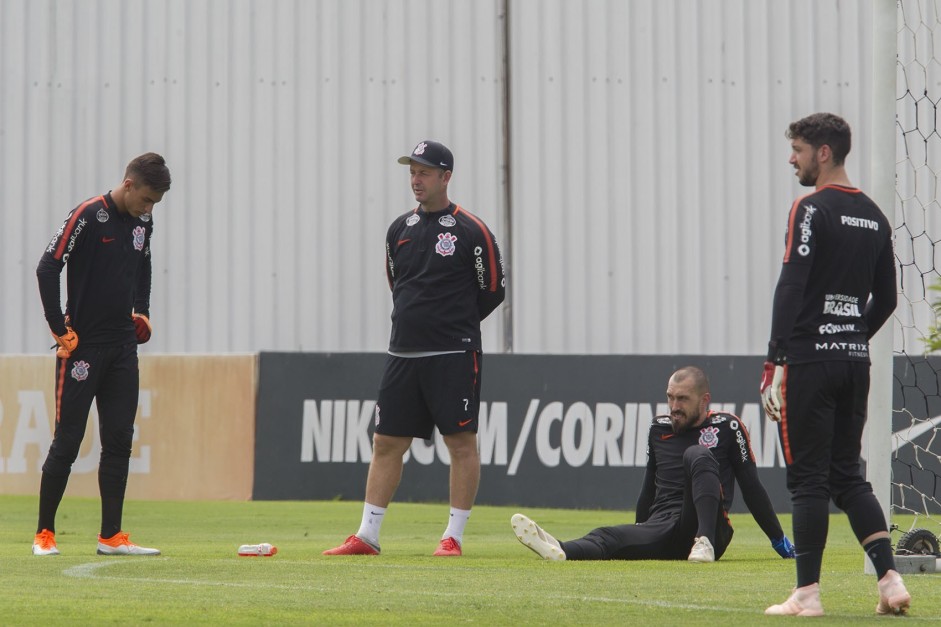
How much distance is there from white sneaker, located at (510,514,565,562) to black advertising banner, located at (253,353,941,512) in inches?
238

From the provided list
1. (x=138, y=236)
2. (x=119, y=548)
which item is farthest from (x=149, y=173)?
(x=119, y=548)

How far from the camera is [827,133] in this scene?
5391 millimetres

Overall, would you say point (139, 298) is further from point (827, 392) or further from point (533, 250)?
point (533, 250)

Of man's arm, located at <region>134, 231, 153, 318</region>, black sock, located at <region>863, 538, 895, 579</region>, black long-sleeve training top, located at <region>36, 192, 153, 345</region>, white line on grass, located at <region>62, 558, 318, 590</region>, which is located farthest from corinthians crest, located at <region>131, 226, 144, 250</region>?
black sock, located at <region>863, 538, 895, 579</region>

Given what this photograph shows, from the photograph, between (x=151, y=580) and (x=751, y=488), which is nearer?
(x=151, y=580)

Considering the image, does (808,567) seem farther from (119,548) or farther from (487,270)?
(119,548)

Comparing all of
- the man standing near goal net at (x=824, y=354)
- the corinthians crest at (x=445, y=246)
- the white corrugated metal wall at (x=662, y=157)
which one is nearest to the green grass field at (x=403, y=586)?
the man standing near goal net at (x=824, y=354)

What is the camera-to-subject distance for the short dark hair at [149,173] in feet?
25.0

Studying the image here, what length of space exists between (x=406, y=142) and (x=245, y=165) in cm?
180

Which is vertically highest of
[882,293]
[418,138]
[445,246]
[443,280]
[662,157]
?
[418,138]

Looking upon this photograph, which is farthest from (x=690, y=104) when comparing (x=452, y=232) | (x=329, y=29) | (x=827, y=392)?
(x=827, y=392)

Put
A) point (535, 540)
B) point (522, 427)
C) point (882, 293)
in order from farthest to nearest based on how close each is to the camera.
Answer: point (522, 427) < point (535, 540) < point (882, 293)

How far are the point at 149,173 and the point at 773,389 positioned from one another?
3.63 meters

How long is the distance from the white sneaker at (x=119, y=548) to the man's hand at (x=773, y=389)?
3.68 m
